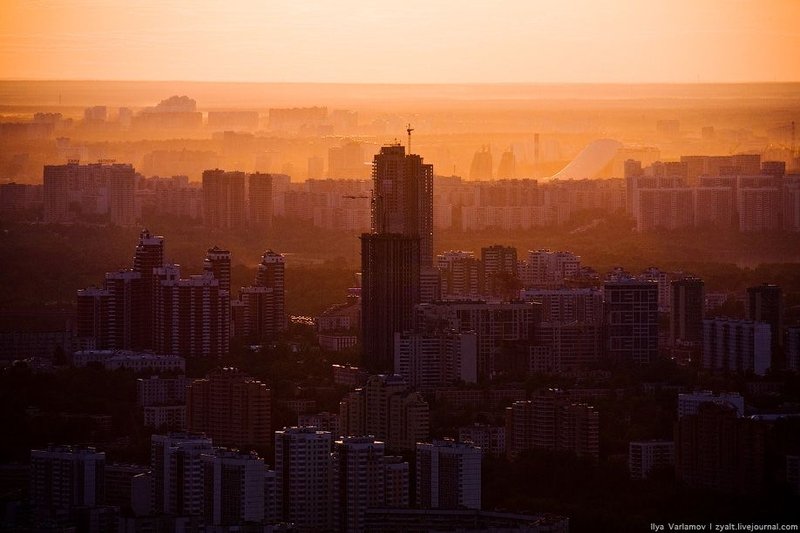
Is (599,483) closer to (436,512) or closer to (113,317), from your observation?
(436,512)

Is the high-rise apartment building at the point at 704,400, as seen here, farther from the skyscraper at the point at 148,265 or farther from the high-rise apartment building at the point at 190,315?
the skyscraper at the point at 148,265

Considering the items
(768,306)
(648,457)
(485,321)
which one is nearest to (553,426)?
(648,457)

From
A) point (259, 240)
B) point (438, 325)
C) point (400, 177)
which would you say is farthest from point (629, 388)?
point (259, 240)

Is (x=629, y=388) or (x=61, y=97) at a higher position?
(x=61, y=97)

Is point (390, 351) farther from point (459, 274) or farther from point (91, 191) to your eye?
point (91, 191)

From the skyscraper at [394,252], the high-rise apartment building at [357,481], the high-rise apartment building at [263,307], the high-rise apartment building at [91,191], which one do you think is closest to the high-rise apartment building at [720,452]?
the high-rise apartment building at [357,481]

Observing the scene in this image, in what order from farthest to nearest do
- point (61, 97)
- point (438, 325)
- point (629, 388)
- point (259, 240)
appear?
point (259, 240) → point (61, 97) → point (438, 325) → point (629, 388)
